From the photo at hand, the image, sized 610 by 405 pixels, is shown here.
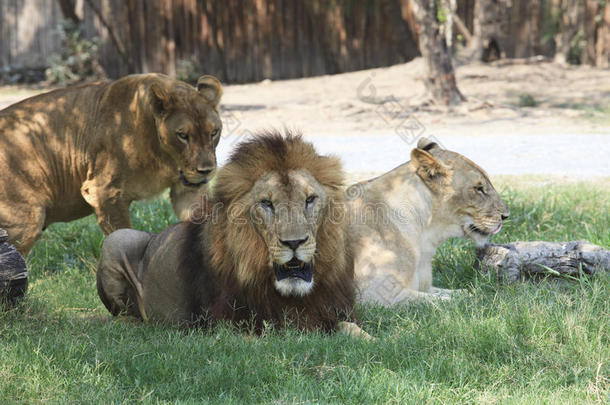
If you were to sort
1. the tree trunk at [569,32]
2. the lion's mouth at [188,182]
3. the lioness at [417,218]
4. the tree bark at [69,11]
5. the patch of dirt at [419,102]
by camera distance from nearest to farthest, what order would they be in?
the lioness at [417,218] < the lion's mouth at [188,182] < the patch of dirt at [419,102] < the tree trunk at [569,32] < the tree bark at [69,11]

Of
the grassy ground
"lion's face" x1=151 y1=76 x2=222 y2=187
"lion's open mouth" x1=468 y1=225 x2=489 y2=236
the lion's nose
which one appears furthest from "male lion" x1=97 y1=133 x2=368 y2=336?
"lion's open mouth" x1=468 y1=225 x2=489 y2=236

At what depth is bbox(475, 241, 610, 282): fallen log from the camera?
4.86 meters

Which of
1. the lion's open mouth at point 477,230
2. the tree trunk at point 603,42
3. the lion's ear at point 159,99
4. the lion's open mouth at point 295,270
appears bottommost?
the lion's open mouth at point 477,230

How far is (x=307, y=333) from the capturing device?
3986mm

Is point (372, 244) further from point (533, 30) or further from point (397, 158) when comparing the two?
point (533, 30)

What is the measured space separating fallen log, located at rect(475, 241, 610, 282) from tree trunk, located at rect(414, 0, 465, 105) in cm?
804

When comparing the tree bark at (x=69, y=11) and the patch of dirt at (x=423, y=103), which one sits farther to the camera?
the tree bark at (x=69, y=11)

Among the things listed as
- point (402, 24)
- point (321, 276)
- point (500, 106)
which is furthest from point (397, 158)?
point (402, 24)

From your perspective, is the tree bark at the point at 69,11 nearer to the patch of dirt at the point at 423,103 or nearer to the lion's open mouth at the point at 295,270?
the patch of dirt at the point at 423,103

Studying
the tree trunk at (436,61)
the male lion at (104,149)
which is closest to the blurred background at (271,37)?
the tree trunk at (436,61)

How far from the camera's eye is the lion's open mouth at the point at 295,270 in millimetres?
3789

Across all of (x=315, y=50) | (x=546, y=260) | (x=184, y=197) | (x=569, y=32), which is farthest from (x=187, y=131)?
(x=569, y=32)

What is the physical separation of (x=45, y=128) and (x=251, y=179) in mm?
2190

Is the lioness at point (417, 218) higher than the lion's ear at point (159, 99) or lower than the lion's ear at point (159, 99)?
lower
